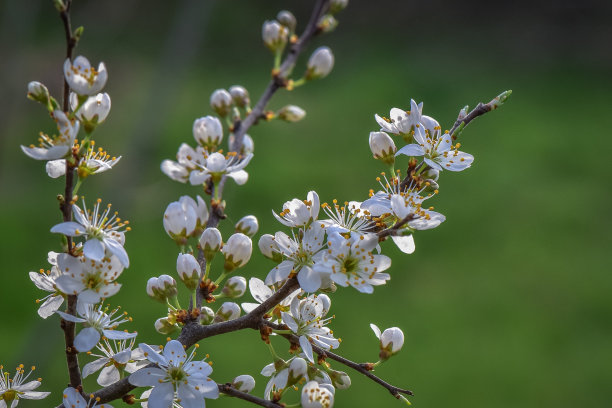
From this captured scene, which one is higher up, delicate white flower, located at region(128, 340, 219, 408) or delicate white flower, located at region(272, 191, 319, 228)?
delicate white flower, located at region(272, 191, 319, 228)

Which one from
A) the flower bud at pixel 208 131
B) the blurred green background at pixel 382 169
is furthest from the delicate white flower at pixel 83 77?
the blurred green background at pixel 382 169

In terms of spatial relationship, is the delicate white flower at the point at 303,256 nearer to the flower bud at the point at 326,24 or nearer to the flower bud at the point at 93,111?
the flower bud at the point at 93,111

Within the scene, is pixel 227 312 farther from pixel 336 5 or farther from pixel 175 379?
pixel 336 5

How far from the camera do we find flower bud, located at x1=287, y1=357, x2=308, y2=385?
88 cm

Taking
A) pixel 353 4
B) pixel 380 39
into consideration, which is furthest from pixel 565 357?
pixel 353 4

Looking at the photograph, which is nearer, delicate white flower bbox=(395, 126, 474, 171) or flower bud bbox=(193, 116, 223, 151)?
delicate white flower bbox=(395, 126, 474, 171)

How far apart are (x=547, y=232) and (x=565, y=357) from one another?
1.29m

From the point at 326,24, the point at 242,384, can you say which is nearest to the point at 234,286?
the point at 242,384

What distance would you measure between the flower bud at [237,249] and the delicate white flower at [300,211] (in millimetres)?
80

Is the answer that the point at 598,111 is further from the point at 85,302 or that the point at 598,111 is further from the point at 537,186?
the point at 85,302

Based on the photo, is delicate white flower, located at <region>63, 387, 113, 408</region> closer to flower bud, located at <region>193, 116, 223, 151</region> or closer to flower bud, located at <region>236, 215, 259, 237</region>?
flower bud, located at <region>236, 215, 259, 237</region>

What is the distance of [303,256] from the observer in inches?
34.8

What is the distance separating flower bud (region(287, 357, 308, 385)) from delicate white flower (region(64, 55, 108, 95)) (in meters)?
0.41

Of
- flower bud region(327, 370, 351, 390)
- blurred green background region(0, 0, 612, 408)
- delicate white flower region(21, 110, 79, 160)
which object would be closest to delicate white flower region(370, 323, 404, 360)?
flower bud region(327, 370, 351, 390)
